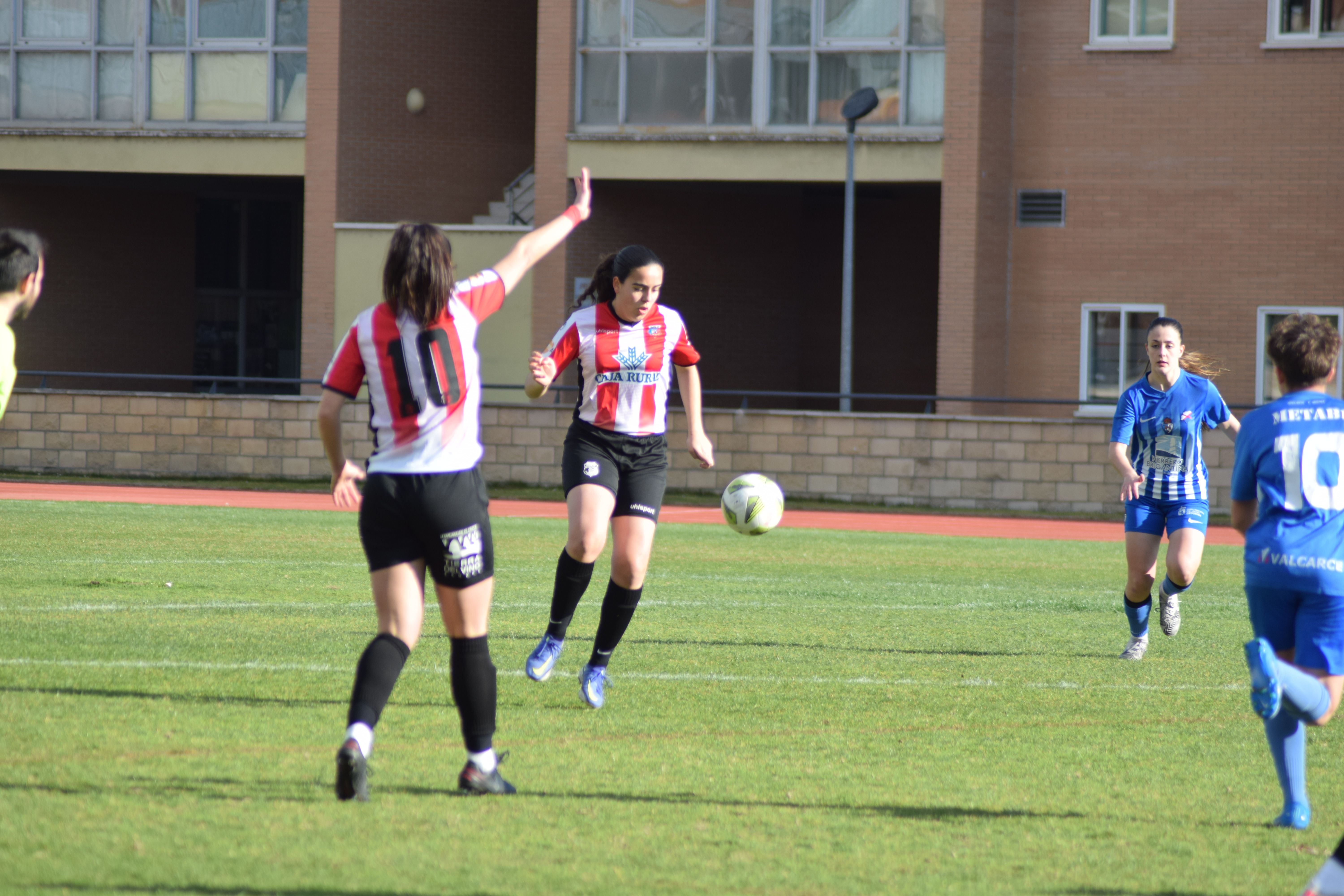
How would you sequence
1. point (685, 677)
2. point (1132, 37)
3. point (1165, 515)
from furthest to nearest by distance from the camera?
point (1132, 37) < point (1165, 515) < point (685, 677)

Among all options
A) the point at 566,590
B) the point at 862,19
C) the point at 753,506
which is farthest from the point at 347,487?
the point at 862,19

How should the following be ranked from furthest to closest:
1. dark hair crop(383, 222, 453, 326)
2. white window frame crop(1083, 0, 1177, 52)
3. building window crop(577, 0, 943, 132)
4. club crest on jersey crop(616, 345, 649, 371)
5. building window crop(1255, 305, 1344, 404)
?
building window crop(577, 0, 943, 132), white window frame crop(1083, 0, 1177, 52), building window crop(1255, 305, 1344, 404), club crest on jersey crop(616, 345, 649, 371), dark hair crop(383, 222, 453, 326)

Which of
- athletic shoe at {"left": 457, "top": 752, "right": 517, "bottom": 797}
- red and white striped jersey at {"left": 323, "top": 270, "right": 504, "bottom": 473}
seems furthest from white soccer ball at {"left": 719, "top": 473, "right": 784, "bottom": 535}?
red and white striped jersey at {"left": 323, "top": 270, "right": 504, "bottom": 473}

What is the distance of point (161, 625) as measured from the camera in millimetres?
9234

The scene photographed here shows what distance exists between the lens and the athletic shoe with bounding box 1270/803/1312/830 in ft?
16.7

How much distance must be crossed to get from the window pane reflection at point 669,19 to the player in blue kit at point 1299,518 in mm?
21242

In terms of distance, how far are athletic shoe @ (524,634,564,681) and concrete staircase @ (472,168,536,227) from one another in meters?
20.5

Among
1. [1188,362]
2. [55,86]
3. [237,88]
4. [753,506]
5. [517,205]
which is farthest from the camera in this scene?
[517,205]

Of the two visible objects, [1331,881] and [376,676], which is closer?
[1331,881]

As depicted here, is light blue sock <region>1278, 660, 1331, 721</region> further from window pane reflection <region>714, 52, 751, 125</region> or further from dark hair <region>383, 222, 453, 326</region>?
window pane reflection <region>714, 52, 751, 125</region>

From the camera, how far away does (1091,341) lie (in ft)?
82.7

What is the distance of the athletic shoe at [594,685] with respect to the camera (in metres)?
7.04

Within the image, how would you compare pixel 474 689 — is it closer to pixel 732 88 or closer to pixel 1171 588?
pixel 1171 588

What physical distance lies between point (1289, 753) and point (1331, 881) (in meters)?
1.18
